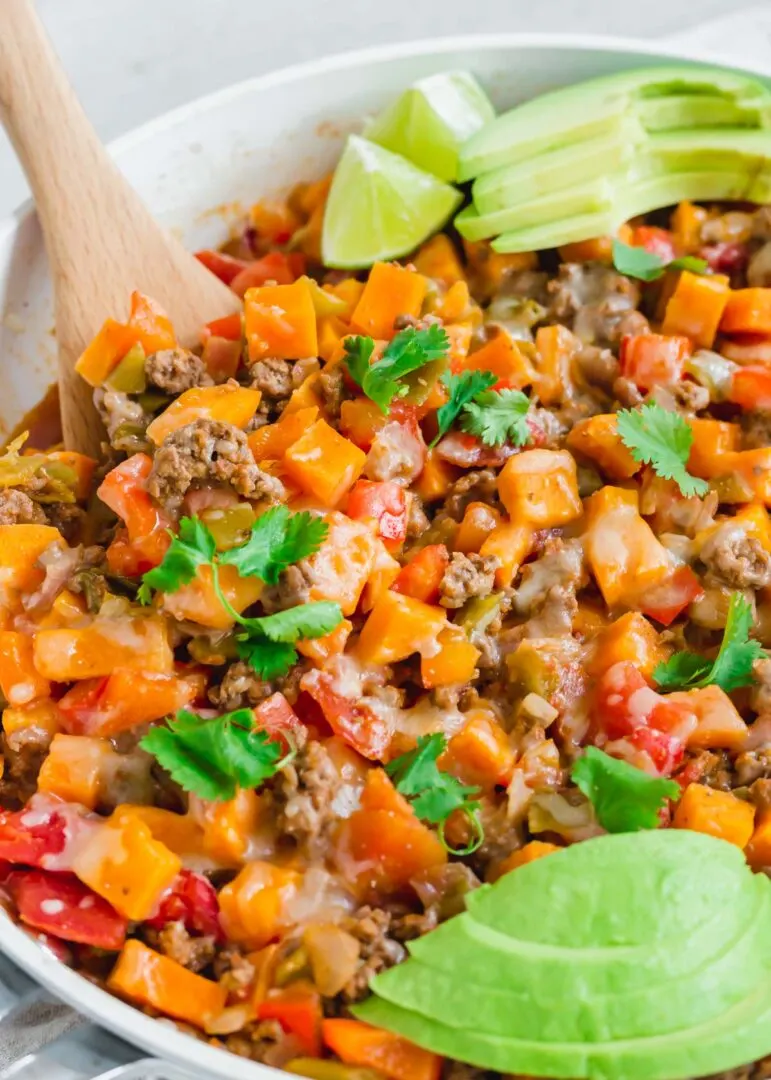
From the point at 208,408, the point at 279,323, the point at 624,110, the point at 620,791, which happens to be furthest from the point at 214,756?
the point at 624,110

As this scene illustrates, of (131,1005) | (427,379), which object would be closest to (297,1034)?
(131,1005)

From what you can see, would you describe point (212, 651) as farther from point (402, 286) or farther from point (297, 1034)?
point (402, 286)

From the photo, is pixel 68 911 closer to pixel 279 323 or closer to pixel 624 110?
pixel 279 323

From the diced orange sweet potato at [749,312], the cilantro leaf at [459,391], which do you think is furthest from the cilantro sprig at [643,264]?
the cilantro leaf at [459,391]

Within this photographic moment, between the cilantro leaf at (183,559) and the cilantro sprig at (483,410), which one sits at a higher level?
the cilantro leaf at (183,559)

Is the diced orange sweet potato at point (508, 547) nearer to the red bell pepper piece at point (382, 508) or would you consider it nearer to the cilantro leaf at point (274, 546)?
the red bell pepper piece at point (382, 508)

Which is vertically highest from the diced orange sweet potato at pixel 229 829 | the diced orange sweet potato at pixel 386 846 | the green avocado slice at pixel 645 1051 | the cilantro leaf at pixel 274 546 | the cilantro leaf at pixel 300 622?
the cilantro leaf at pixel 274 546

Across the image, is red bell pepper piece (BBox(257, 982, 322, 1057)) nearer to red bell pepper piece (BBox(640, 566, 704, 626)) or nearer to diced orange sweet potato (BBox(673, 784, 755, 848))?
diced orange sweet potato (BBox(673, 784, 755, 848))
